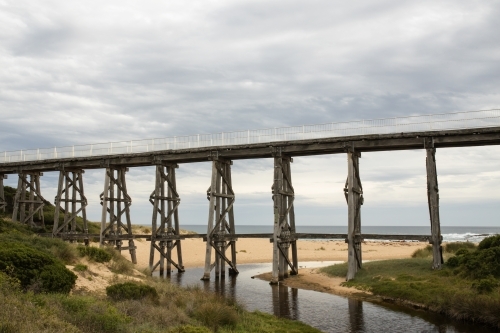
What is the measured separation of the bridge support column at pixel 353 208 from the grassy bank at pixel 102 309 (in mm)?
9828

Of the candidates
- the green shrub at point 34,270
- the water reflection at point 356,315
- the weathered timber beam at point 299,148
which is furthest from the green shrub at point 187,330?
the weathered timber beam at point 299,148

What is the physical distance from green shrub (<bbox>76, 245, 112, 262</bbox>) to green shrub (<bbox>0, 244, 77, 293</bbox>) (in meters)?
6.03

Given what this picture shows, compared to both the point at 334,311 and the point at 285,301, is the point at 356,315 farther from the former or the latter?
the point at 285,301

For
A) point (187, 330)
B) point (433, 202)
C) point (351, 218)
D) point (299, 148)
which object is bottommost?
point (187, 330)

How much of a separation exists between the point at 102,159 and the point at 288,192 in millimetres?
14936

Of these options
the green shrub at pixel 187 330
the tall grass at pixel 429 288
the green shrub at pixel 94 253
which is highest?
the green shrub at pixel 94 253

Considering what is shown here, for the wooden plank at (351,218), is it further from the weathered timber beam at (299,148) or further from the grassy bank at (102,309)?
the grassy bank at (102,309)

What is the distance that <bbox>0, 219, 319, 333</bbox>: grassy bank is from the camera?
9805 mm

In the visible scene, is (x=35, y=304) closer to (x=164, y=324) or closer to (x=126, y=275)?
(x=164, y=324)

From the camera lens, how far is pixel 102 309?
39.6 ft

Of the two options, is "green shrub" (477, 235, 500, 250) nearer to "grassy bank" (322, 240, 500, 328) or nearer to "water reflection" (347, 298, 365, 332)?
"grassy bank" (322, 240, 500, 328)

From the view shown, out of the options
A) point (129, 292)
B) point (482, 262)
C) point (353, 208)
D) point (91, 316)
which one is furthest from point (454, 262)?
point (91, 316)

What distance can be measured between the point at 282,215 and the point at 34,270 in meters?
18.3

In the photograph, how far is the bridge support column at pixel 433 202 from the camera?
2436 centimetres
